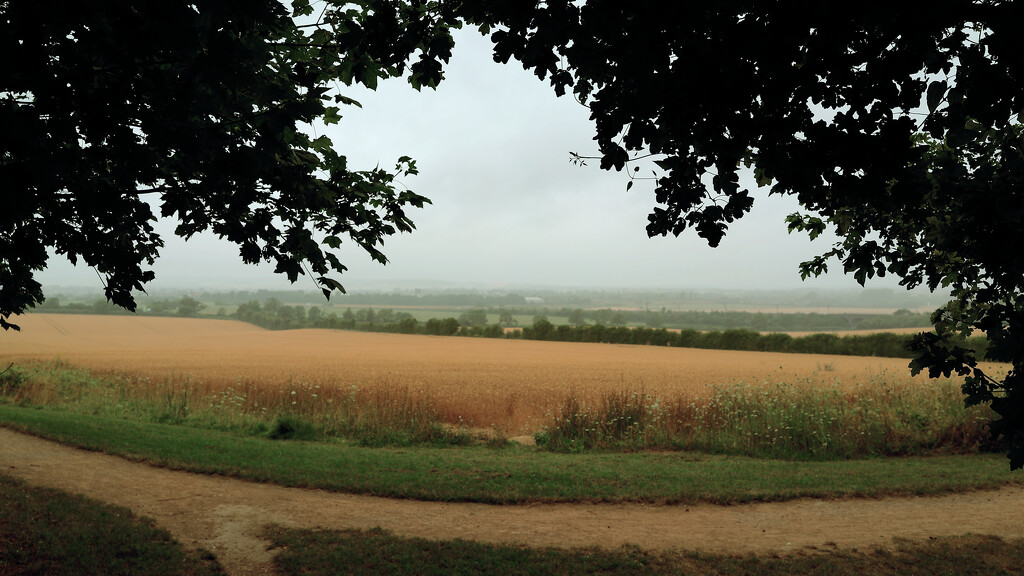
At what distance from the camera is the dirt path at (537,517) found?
6312 millimetres

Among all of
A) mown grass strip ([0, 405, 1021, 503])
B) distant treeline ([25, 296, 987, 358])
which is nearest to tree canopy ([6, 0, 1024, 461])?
mown grass strip ([0, 405, 1021, 503])

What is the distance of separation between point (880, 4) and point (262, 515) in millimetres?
7748

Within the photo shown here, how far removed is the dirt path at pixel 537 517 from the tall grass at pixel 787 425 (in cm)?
303

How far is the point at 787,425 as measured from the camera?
12.0 metres

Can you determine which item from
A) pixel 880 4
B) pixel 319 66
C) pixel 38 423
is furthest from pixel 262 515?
pixel 38 423

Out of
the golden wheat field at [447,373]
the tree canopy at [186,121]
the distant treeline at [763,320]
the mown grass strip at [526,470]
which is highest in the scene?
the tree canopy at [186,121]

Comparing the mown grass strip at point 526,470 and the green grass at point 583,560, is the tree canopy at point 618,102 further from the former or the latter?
the mown grass strip at point 526,470

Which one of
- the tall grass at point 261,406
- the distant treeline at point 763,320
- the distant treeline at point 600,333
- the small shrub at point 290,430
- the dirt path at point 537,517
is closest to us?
the dirt path at point 537,517

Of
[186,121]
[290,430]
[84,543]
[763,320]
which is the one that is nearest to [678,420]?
[290,430]

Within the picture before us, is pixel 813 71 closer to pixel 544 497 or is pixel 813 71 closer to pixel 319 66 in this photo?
pixel 319 66

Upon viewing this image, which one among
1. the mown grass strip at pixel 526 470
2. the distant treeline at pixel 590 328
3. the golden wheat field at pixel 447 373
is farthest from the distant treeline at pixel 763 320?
the mown grass strip at pixel 526 470

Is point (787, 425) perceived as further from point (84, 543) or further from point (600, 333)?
point (600, 333)

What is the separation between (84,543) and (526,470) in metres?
5.91

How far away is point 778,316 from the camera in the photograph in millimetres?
86875
